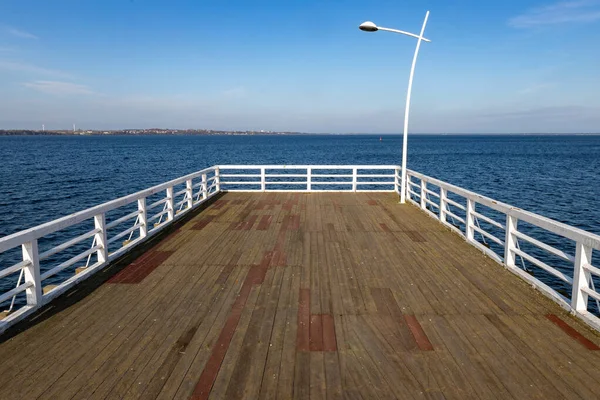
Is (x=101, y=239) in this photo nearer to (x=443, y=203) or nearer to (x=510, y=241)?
(x=510, y=241)

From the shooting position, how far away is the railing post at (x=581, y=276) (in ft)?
15.4

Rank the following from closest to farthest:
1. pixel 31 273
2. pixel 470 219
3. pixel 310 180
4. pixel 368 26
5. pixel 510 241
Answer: pixel 31 273
pixel 510 241
pixel 470 219
pixel 368 26
pixel 310 180

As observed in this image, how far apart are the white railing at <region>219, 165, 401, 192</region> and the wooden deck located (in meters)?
6.33

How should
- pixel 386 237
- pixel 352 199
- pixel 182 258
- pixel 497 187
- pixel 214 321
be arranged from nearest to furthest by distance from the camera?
pixel 214 321 → pixel 182 258 → pixel 386 237 → pixel 352 199 → pixel 497 187

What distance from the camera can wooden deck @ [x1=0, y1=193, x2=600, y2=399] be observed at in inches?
137

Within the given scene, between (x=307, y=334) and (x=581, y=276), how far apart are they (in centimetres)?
333

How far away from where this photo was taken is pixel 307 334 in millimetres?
4402

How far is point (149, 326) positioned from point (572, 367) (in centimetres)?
442

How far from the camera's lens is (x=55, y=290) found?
547 centimetres

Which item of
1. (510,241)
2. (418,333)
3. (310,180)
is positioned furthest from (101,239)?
(310,180)

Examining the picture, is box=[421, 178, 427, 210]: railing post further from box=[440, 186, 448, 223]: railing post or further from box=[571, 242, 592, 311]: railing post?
box=[571, 242, 592, 311]: railing post

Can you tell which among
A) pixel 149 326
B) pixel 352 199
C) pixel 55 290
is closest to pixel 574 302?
pixel 149 326

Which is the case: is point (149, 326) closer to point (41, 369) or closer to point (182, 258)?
point (41, 369)

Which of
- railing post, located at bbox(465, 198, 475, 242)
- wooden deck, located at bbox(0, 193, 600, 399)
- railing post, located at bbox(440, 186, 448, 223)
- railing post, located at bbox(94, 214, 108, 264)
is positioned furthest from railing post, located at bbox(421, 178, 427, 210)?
railing post, located at bbox(94, 214, 108, 264)
